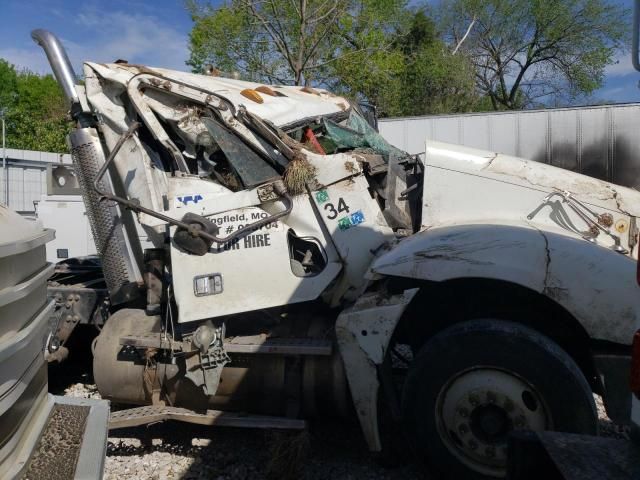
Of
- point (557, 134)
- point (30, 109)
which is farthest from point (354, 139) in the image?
point (30, 109)

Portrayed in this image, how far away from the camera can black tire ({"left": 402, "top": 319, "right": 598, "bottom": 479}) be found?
9.57 ft

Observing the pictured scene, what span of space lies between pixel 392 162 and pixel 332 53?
45.7ft

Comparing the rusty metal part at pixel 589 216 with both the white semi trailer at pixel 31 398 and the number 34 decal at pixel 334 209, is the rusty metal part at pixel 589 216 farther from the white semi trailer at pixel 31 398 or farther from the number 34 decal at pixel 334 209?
the white semi trailer at pixel 31 398

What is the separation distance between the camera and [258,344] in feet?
12.0

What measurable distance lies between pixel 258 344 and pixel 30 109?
34.4 meters

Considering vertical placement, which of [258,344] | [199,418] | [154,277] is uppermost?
[154,277]

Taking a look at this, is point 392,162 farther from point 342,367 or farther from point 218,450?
point 218,450

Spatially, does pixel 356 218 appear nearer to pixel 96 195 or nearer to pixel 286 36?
pixel 96 195

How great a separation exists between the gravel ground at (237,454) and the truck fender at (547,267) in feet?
3.68

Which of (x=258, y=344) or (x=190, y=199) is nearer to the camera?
(x=258, y=344)

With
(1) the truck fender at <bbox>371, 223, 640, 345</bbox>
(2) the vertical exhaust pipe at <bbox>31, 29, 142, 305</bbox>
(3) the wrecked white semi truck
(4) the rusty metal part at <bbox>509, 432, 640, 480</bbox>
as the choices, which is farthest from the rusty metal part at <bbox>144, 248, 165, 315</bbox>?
(4) the rusty metal part at <bbox>509, 432, 640, 480</bbox>

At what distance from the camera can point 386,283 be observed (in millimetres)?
3400

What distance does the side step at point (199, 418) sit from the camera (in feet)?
11.7

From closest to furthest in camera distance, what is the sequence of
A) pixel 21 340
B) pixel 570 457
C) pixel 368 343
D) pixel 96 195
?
pixel 570 457 < pixel 21 340 < pixel 368 343 < pixel 96 195
